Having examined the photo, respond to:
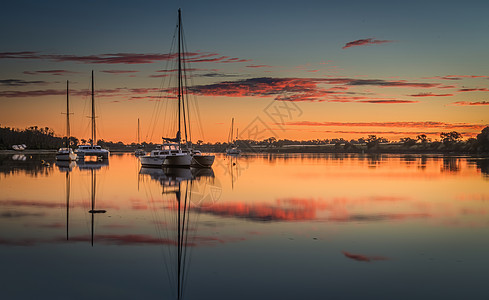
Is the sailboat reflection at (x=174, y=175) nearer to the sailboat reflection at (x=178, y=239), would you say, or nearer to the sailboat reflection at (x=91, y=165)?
the sailboat reflection at (x=91, y=165)

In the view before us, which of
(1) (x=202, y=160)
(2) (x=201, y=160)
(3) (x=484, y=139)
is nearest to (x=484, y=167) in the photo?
(1) (x=202, y=160)

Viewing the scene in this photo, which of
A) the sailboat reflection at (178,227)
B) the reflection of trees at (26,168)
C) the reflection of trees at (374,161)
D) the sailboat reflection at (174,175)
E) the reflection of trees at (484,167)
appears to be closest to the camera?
the sailboat reflection at (178,227)

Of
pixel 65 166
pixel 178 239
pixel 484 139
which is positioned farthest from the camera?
pixel 484 139

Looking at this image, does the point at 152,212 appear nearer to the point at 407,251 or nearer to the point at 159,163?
the point at 407,251

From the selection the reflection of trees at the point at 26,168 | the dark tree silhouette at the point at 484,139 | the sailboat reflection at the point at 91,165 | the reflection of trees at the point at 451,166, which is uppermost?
the dark tree silhouette at the point at 484,139

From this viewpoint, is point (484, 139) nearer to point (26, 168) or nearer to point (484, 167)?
point (484, 167)

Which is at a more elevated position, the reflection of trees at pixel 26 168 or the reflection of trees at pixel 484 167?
the reflection of trees at pixel 484 167

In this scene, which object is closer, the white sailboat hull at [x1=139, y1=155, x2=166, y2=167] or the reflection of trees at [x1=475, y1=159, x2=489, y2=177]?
the reflection of trees at [x1=475, y1=159, x2=489, y2=177]

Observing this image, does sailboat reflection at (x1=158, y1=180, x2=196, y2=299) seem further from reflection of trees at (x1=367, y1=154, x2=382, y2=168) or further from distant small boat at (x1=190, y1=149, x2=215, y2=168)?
reflection of trees at (x1=367, y1=154, x2=382, y2=168)

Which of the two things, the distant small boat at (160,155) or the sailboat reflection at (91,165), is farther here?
the sailboat reflection at (91,165)

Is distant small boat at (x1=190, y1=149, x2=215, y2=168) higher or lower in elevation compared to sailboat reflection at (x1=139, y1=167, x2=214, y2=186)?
higher

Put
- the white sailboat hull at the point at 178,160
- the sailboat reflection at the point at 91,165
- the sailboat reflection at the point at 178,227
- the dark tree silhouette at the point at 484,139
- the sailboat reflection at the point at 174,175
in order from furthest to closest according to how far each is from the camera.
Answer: the dark tree silhouette at the point at 484,139, the sailboat reflection at the point at 91,165, the white sailboat hull at the point at 178,160, the sailboat reflection at the point at 174,175, the sailboat reflection at the point at 178,227

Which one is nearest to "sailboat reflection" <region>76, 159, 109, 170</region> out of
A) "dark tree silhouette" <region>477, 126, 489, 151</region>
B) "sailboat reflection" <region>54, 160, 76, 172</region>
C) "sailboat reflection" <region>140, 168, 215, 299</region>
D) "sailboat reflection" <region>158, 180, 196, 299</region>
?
"sailboat reflection" <region>54, 160, 76, 172</region>

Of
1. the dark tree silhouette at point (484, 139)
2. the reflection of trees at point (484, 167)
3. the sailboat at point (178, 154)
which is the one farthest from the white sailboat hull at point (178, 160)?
the dark tree silhouette at point (484, 139)
